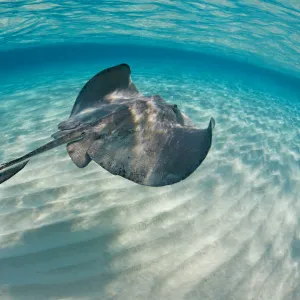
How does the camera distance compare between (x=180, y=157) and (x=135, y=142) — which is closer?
(x=180, y=157)

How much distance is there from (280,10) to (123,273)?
1988 cm

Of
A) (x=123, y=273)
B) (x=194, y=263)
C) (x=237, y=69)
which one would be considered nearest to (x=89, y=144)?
(x=123, y=273)

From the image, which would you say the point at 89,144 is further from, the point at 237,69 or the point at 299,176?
the point at 237,69

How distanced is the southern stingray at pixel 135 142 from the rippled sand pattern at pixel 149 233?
3.86 feet

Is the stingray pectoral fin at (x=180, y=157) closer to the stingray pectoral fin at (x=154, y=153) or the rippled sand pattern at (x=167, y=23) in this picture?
the stingray pectoral fin at (x=154, y=153)

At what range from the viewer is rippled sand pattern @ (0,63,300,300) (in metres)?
2.85

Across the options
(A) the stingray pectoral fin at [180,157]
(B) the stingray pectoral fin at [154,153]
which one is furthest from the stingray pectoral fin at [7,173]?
(A) the stingray pectoral fin at [180,157]

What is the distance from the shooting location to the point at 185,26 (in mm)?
23000

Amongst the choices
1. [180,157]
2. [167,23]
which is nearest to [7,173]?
[180,157]

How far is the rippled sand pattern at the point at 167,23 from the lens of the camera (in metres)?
17.3

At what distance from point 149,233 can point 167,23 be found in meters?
22.7

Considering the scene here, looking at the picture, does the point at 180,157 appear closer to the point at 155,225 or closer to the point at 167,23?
the point at 155,225

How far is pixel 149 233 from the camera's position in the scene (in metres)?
3.50

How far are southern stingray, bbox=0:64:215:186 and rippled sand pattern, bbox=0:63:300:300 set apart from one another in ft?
3.86
